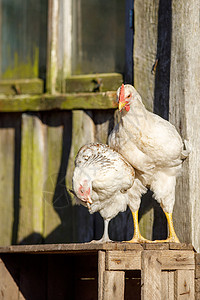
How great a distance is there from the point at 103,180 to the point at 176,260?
28.3 inches

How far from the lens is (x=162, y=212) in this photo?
14.8 ft

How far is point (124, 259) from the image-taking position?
367 cm

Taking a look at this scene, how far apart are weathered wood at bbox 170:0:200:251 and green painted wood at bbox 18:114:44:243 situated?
4.22 ft

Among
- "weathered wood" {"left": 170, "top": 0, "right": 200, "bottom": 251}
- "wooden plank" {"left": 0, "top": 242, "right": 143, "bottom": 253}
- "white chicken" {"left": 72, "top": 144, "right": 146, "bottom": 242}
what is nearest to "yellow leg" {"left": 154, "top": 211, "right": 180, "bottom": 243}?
"weathered wood" {"left": 170, "top": 0, "right": 200, "bottom": 251}

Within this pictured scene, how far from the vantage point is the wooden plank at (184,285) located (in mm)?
3760

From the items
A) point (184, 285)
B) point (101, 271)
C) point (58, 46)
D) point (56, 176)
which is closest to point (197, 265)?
point (184, 285)

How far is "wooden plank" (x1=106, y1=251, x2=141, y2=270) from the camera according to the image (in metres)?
3.65

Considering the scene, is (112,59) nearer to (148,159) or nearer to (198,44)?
(198,44)

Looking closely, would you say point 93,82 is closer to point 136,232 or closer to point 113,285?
point 136,232

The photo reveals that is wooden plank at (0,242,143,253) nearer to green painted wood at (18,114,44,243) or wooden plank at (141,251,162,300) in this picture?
wooden plank at (141,251,162,300)

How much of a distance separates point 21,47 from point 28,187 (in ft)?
4.51

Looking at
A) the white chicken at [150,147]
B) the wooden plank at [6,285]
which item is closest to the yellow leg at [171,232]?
the white chicken at [150,147]

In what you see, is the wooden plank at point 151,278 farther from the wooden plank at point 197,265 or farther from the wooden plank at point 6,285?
the wooden plank at point 6,285

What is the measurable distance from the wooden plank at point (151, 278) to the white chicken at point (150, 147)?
57 centimetres
